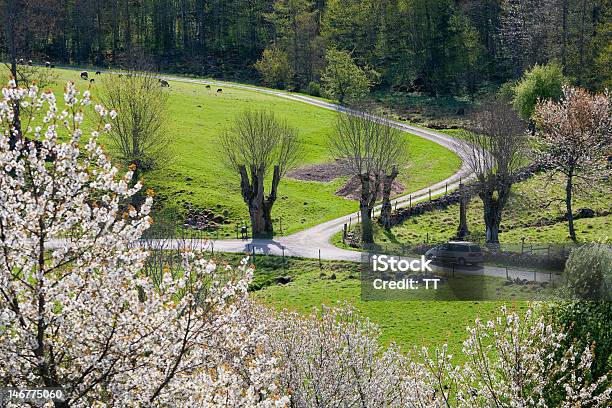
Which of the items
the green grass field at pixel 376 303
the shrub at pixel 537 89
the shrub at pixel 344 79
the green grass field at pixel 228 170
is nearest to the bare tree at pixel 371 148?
the green grass field at pixel 228 170

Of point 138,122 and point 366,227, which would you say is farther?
point 138,122

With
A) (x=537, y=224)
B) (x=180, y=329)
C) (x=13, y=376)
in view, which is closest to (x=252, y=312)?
(x=180, y=329)

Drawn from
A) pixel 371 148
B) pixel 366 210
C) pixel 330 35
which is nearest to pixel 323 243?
pixel 366 210

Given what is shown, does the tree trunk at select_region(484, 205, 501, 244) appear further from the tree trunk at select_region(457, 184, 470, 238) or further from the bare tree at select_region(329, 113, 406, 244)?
the bare tree at select_region(329, 113, 406, 244)

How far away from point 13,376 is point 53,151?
4021mm

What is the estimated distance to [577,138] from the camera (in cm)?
5356

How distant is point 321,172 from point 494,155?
67.5 feet

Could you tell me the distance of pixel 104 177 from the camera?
13.7 metres

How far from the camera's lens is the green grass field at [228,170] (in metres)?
60.2

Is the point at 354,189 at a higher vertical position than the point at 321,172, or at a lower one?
lower

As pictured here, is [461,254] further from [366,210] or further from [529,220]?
[529,220]

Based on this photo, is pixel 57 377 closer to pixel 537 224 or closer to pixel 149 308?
pixel 149 308

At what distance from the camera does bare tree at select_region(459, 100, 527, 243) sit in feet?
169

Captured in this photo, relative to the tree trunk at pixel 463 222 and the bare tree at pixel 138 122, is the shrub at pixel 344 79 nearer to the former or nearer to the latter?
the bare tree at pixel 138 122
